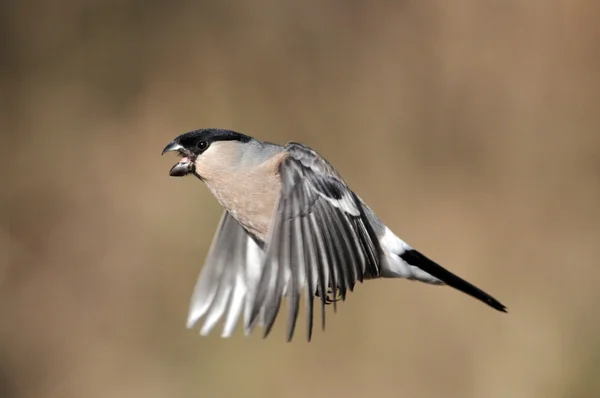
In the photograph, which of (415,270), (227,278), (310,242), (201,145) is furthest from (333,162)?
(310,242)

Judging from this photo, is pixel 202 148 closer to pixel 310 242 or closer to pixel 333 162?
pixel 310 242

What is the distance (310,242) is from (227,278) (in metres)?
0.82

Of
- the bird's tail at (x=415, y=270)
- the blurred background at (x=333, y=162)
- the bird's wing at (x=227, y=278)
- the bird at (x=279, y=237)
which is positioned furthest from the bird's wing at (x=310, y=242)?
the blurred background at (x=333, y=162)

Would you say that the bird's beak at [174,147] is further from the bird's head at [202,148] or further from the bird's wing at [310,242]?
the bird's wing at [310,242]

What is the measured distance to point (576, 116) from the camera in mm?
4910

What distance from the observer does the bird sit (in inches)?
97.1

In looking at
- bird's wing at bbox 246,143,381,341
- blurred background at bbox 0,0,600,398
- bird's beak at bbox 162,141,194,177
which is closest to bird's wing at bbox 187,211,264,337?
bird's beak at bbox 162,141,194,177

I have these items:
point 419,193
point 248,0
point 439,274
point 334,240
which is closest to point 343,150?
point 419,193

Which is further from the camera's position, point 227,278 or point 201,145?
point 227,278

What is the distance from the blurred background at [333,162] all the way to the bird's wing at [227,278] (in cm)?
91

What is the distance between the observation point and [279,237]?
99.6 inches

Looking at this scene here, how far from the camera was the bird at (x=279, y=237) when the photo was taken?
2.47 meters

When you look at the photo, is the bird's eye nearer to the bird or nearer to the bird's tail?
the bird

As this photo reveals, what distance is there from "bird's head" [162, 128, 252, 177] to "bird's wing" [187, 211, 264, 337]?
0.41m
